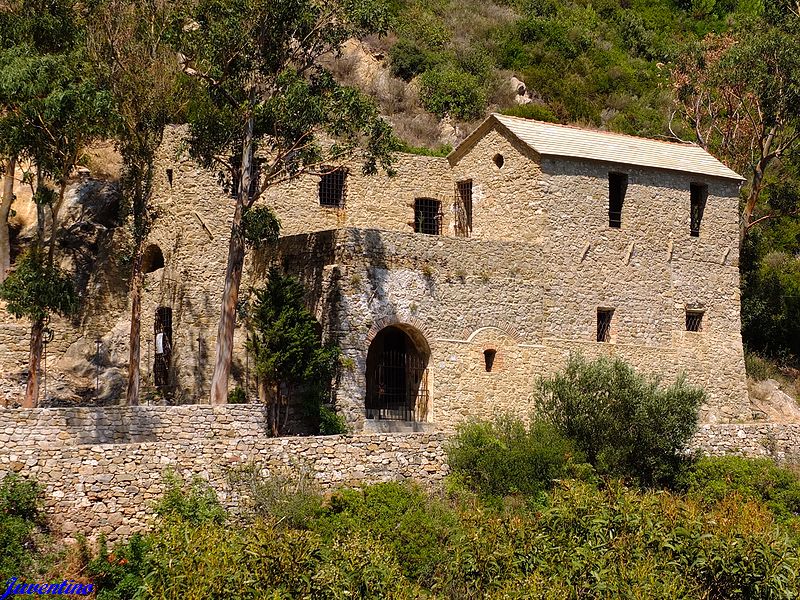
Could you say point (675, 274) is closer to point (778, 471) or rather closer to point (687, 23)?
point (778, 471)

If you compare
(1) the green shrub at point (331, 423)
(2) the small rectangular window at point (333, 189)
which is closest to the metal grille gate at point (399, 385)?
(1) the green shrub at point (331, 423)

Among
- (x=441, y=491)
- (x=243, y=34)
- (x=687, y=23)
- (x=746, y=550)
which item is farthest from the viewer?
(x=687, y=23)

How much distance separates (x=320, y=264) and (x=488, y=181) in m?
6.49

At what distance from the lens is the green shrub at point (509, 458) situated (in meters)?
24.6

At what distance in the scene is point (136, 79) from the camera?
28828mm

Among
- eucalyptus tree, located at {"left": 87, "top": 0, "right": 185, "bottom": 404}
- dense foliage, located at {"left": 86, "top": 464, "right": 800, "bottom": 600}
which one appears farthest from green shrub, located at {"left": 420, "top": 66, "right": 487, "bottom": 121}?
dense foliage, located at {"left": 86, "top": 464, "right": 800, "bottom": 600}

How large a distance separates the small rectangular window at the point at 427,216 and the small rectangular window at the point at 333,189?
2.27 meters

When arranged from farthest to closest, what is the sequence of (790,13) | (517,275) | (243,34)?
(790,13) < (517,275) < (243,34)

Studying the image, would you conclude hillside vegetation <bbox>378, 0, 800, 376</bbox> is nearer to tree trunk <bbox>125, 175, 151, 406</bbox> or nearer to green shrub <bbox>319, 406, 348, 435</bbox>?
green shrub <bbox>319, 406, 348, 435</bbox>

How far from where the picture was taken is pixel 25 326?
30781 millimetres

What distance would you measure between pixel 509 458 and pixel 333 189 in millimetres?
11533

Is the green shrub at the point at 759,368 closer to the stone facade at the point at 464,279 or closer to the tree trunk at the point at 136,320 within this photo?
the stone facade at the point at 464,279

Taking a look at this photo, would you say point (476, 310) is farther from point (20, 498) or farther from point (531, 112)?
point (531, 112)

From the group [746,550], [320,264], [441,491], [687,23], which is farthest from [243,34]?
[687,23]
